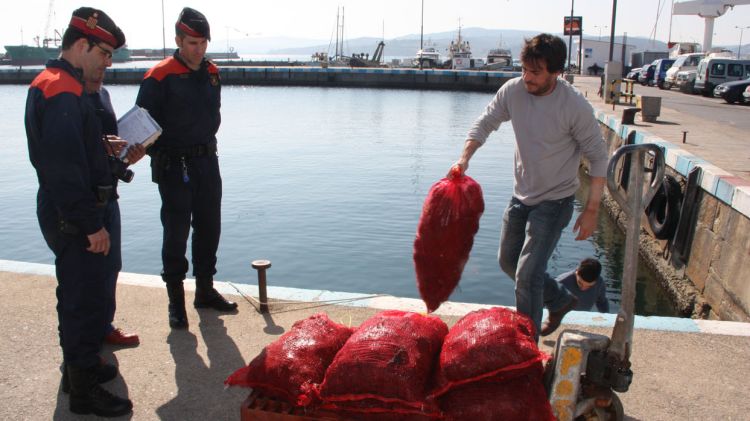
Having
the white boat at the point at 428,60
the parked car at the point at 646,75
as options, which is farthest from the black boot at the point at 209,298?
the white boat at the point at 428,60

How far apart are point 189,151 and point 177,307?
1039 mm

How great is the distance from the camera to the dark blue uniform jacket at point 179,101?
3961mm

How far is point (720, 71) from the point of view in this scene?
88.9 ft

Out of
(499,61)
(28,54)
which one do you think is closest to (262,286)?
(499,61)

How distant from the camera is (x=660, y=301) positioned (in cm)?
907

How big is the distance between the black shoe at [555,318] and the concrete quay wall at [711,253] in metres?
3.46

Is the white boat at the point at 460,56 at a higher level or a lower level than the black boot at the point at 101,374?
higher

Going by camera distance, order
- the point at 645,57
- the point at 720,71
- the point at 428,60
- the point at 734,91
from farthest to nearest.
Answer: the point at 428,60, the point at 645,57, the point at 720,71, the point at 734,91

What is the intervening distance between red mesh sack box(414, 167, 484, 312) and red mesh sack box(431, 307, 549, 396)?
25.2 inches

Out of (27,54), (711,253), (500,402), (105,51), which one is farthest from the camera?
(27,54)

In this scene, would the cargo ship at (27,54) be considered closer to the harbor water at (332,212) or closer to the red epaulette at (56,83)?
the harbor water at (332,212)

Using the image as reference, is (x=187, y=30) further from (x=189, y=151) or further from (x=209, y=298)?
(x=209, y=298)

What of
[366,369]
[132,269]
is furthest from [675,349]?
[132,269]

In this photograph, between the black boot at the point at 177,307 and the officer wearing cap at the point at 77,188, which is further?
the black boot at the point at 177,307
